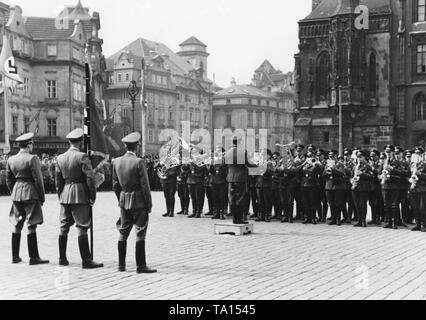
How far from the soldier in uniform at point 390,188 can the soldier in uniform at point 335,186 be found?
114 cm

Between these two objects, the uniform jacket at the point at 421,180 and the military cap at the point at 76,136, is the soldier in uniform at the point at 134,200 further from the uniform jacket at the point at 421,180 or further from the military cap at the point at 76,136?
the uniform jacket at the point at 421,180

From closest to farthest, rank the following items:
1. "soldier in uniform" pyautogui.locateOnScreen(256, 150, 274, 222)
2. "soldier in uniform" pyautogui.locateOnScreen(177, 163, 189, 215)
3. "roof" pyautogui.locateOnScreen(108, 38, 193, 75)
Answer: "soldier in uniform" pyautogui.locateOnScreen(256, 150, 274, 222) < "soldier in uniform" pyautogui.locateOnScreen(177, 163, 189, 215) < "roof" pyautogui.locateOnScreen(108, 38, 193, 75)

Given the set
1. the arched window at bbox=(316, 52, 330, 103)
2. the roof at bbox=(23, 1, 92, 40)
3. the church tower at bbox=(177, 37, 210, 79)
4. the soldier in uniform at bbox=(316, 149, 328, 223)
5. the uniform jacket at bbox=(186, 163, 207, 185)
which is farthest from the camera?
the church tower at bbox=(177, 37, 210, 79)

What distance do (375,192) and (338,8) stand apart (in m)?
34.8

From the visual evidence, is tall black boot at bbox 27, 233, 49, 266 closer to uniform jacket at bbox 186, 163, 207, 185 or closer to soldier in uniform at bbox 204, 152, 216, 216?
soldier in uniform at bbox 204, 152, 216, 216

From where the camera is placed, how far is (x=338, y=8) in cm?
4909

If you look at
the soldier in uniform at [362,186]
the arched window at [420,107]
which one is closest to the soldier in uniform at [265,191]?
the soldier in uniform at [362,186]

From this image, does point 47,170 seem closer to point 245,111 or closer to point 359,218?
point 359,218

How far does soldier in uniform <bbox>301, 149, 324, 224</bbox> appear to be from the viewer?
17188mm

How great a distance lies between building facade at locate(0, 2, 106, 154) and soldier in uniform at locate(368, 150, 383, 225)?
37662 millimetres

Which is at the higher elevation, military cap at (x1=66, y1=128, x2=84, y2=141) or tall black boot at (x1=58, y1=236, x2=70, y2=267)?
military cap at (x1=66, y1=128, x2=84, y2=141)

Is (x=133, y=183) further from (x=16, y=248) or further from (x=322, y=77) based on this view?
(x=322, y=77)

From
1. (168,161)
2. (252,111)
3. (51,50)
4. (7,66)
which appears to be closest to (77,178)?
(168,161)

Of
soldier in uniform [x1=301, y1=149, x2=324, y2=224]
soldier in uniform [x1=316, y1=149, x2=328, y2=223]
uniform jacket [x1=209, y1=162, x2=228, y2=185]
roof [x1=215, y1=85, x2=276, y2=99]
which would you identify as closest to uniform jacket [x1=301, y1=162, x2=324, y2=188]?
soldier in uniform [x1=301, y1=149, x2=324, y2=224]
